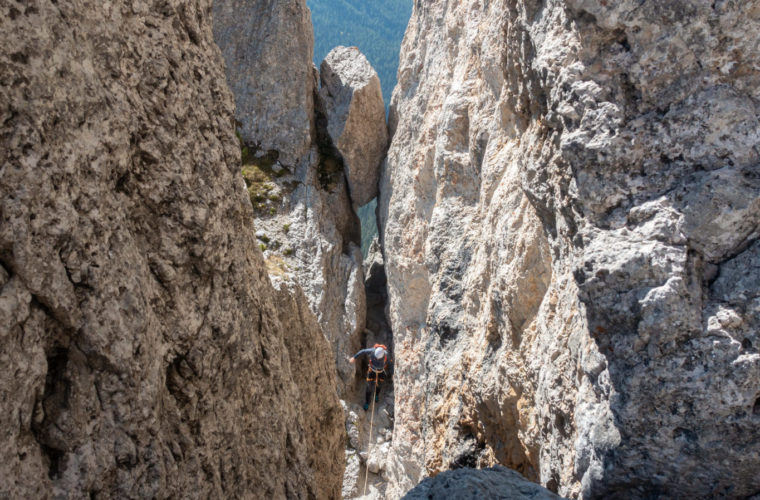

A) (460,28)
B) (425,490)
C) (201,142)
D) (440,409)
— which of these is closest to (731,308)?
(425,490)

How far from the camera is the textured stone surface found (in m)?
4.39

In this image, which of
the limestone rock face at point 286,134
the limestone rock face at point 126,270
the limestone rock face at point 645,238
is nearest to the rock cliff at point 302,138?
the limestone rock face at point 286,134

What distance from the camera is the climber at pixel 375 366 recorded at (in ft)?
55.7

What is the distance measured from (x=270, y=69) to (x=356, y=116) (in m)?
3.58

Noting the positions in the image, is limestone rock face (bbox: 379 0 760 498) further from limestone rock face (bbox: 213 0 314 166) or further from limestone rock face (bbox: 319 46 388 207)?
limestone rock face (bbox: 213 0 314 166)

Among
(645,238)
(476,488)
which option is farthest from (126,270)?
(645,238)

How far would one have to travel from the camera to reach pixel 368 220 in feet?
124

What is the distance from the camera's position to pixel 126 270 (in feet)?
10.6

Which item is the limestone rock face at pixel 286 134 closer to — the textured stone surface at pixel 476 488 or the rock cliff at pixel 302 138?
the rock cliff at pixel 302 138

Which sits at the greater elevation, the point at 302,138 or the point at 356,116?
the point at 356,116

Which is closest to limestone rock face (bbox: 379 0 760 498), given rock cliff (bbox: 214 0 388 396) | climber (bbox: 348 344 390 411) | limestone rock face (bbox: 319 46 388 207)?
climber (bbox: 348 344 390 411)

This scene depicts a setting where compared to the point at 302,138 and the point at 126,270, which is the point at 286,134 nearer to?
the point at 302,138

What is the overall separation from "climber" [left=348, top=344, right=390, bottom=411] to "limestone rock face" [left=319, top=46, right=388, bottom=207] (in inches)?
242

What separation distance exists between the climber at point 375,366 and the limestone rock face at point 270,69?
7.52m
